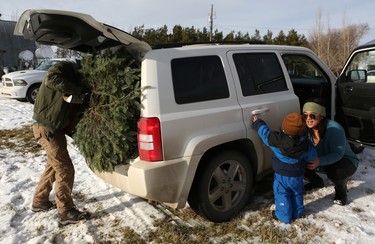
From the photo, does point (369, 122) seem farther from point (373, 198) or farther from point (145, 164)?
point (145, 164)

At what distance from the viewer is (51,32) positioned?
3.18 metres

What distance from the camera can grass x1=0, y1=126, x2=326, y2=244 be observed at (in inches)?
125

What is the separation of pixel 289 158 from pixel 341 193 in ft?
3.45

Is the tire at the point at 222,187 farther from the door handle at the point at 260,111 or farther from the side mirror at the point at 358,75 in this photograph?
the side mirror at the point at 358,75

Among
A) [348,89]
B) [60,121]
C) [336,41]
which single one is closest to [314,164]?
[348,89]

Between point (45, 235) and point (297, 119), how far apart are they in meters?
2.83

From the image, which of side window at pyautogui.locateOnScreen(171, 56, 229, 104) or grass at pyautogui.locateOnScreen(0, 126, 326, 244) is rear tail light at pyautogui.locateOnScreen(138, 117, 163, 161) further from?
grass at pyautogui.locateOnScreen(0, 126, 326, 244)

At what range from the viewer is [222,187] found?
345 centimetres

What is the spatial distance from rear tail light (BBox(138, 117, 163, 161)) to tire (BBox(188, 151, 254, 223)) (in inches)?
23.5

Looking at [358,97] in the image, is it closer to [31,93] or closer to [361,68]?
[361,68]

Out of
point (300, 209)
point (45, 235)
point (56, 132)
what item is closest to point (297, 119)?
point (300, 209)

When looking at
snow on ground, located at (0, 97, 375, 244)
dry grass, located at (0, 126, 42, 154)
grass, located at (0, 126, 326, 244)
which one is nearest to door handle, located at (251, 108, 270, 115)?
grass, located at (0, 126, 326, 244)

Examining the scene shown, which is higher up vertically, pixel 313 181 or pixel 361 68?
pixel 361 68

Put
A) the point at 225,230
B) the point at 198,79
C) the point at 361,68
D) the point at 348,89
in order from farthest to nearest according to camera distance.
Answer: the point at 361,68 → the point at 348,89 → the point at 225,230 → the point at 198,79
